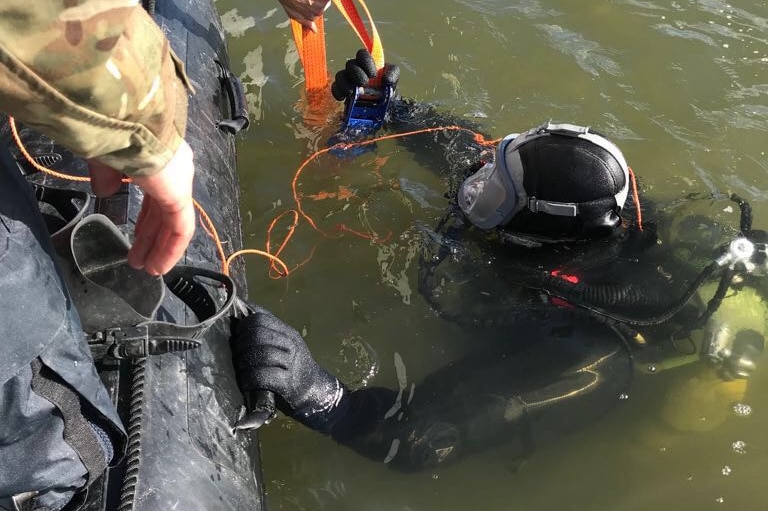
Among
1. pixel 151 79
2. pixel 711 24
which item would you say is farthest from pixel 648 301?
pixel 711 24

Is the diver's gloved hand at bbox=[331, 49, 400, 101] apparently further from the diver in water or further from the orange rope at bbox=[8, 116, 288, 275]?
the orange rope at bbox=[8, 116, 288, 275]

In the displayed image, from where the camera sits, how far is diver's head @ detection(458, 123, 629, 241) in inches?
98.0

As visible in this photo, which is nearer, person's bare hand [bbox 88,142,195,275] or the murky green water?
person's bare hand [bbox 88,142,195,275]

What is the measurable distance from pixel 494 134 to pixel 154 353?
2.82 metres

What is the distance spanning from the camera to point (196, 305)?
2193 millimetres

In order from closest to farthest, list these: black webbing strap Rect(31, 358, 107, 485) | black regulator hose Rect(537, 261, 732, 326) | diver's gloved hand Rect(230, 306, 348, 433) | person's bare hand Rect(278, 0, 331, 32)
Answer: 1. black webbing strap Rect(31, 358, 107, 485)
2. diver's gloved hand Rect(230, 306, 348, 433)
3. black regulator hose Rect(537, 261, 732, 326)
4. person's bare hand Rect(278, 0, 331, 32)

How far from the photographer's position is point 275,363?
2.23m

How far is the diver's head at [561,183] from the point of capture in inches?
98.0

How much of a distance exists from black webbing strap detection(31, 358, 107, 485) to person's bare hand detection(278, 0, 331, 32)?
1.74 meters

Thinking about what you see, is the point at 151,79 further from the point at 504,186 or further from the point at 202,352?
the point at 504,186

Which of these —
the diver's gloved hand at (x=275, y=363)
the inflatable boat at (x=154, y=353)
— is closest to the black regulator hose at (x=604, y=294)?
the diver's gloved hand at (x=275, y=363)

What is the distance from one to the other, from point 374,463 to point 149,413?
1.15 metres

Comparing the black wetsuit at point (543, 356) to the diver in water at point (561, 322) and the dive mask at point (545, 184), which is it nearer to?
the diver in water at point (561, 322)

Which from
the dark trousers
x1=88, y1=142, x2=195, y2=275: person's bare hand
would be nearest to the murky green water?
the dark trousers
